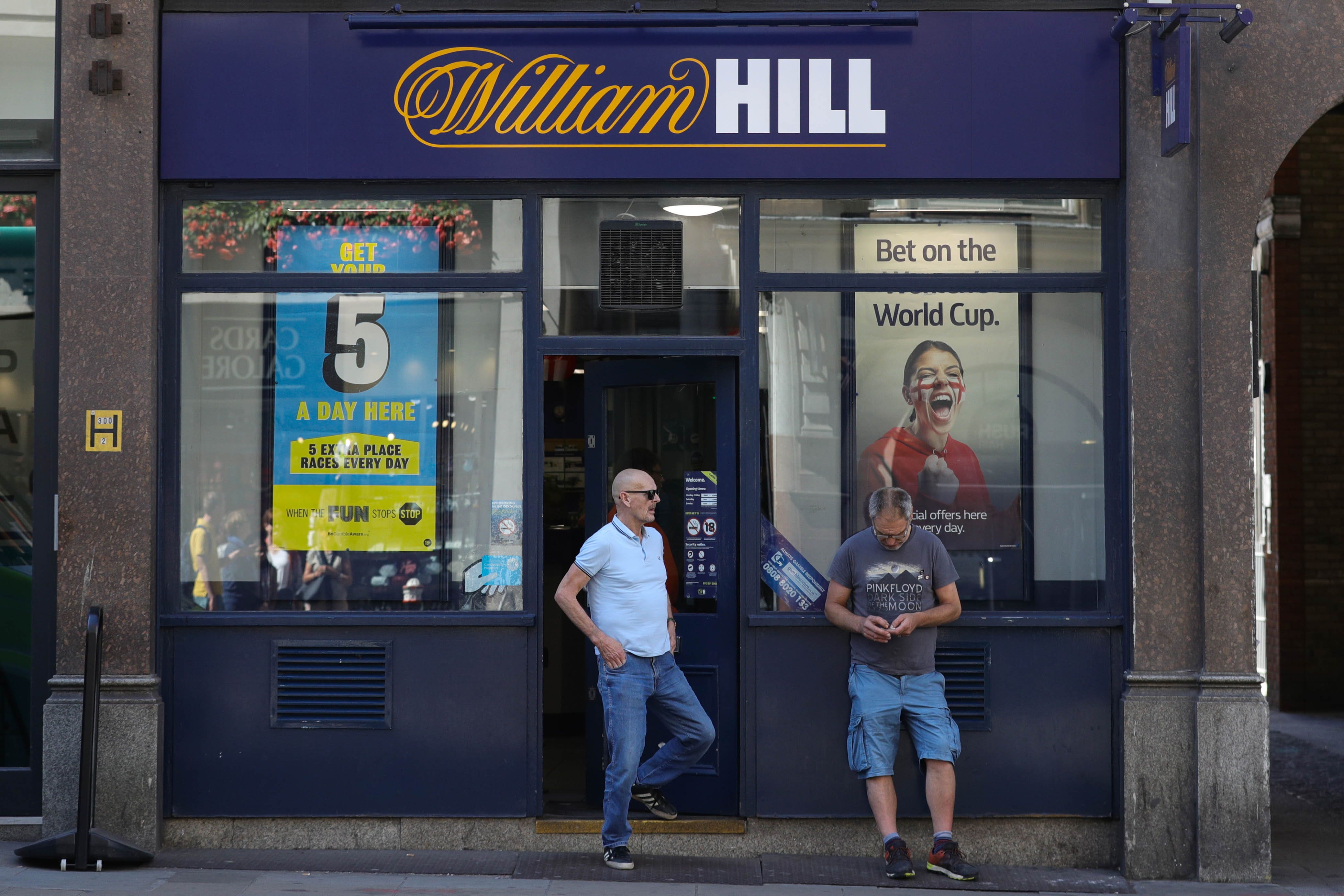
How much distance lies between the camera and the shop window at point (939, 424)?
6938 millimetres

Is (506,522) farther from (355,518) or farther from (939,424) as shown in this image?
(939,424)

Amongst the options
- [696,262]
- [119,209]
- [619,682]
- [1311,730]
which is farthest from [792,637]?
[1311,730]

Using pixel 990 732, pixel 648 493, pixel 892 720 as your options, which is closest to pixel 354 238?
pixel 648 493

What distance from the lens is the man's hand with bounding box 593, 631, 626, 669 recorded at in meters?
6.23

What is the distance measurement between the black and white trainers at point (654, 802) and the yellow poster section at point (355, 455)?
206 centimetres

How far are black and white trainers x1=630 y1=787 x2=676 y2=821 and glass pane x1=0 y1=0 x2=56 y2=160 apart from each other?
15.1 feet

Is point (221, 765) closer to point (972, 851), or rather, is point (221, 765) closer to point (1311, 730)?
point (972, 851)

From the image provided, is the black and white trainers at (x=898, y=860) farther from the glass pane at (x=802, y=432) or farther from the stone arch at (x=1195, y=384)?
the glass pane at (x=802, y=432)

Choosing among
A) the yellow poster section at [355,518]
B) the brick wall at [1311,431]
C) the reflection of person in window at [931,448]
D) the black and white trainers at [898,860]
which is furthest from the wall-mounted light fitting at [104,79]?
the brick wall at [1311,431]

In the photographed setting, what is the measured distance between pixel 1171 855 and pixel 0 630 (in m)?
6.21

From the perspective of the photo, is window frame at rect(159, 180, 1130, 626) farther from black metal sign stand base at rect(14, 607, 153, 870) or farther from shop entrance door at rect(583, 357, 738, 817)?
black metal sign stand base at rect(14, 607, 153, 870)

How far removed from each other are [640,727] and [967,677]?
5.72ft

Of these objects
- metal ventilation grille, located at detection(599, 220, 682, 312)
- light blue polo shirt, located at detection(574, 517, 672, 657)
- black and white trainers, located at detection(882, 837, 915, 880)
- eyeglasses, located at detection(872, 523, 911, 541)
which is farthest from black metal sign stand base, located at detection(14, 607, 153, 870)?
eyeglasses, located at detection(872, 523, 911, 541)

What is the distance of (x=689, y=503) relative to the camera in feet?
Result: 23.0
